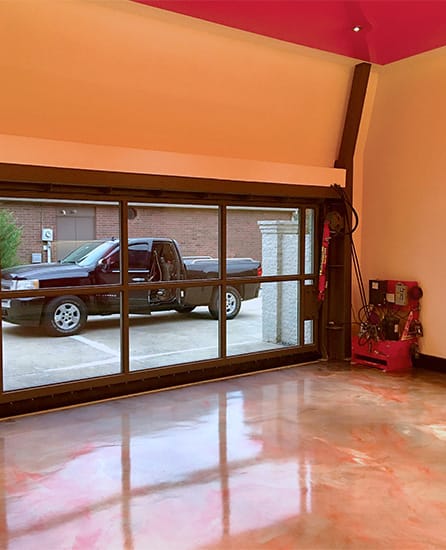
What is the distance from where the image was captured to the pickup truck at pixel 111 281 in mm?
5382

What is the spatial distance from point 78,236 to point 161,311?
4.77 feet

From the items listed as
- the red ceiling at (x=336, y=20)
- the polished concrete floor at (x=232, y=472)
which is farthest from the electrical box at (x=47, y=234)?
the red ceiling at (x=336, y=20)

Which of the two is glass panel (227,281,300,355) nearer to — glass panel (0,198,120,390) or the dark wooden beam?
the dark wooden beam

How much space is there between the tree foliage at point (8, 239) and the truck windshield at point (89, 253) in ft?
1.72

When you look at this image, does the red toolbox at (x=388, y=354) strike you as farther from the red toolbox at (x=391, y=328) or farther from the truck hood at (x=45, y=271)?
the truck hood at (x=45, y=271)


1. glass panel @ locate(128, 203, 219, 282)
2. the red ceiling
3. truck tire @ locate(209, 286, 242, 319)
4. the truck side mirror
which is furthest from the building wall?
the red ceiling

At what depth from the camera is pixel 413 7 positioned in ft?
14.3

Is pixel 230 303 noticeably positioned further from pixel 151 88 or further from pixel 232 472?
pixel 232 472

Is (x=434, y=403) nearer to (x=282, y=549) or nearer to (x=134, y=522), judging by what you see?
(x=282, y=549)

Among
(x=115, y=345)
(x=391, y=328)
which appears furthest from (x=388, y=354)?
(x=115, y=345)

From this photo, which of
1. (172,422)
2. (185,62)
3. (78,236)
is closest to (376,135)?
(185,62)

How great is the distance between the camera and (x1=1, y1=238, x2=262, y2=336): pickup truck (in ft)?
17.7

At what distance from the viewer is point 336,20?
4.58 m

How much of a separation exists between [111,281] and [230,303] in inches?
60.8
